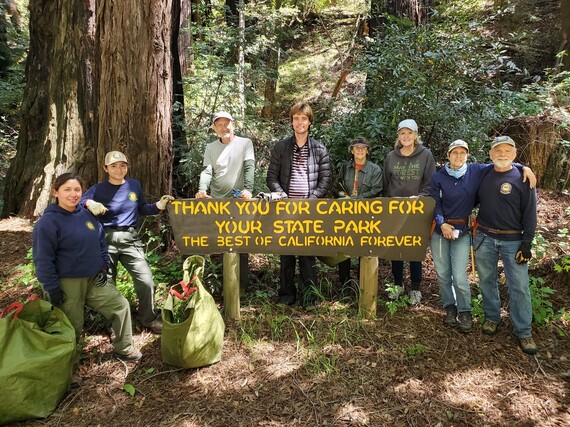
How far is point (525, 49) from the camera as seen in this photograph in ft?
32.7

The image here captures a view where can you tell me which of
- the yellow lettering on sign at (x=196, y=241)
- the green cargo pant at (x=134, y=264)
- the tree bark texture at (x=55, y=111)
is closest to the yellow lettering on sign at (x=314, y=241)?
the yellow lettering on sign at (x=196, y=241)

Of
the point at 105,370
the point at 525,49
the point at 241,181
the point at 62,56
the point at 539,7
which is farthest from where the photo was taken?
the point at 539,7

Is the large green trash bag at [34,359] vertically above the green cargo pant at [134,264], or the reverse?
the green cargo pant at [134,264]

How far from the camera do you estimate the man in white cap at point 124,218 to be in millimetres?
3582

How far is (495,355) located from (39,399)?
12.0 feet

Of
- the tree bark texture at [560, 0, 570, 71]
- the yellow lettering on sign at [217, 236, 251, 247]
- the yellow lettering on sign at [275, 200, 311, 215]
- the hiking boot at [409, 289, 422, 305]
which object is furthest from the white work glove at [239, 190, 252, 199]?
the tree bark texture at [560, 0, 570, 71]

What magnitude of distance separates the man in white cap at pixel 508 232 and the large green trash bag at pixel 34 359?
11.6 ft

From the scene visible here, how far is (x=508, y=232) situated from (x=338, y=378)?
1913 millimetres

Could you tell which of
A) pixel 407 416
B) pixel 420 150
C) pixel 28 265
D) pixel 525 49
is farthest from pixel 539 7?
pixel 28 265

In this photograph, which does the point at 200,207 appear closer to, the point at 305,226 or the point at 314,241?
the point at 305,226

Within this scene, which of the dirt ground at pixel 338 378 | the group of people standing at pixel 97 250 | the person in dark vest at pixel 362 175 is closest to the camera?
the dirt ground at pixel 338 378

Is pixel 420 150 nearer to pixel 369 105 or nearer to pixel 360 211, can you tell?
pixel 360 211

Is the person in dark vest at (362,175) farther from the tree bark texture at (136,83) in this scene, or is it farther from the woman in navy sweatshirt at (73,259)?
the woman in navy sweatshirt at (73,259)

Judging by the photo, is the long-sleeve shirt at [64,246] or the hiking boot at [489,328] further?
the hiking boot at [489,328]
